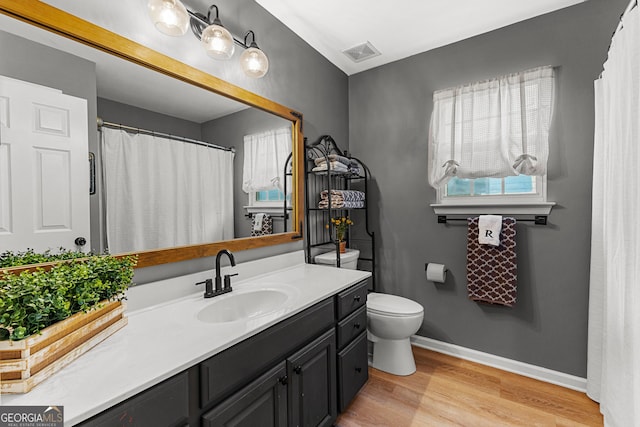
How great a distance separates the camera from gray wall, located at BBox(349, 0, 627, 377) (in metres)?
1.90

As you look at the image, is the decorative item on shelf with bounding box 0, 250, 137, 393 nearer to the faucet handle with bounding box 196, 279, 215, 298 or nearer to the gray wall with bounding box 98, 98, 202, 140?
the faucet handle with bounding box 196, 279, 215, 298

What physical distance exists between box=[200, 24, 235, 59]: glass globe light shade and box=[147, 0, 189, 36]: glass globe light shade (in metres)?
0.15

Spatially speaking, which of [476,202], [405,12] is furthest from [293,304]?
[405,12]

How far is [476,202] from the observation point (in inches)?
88.7

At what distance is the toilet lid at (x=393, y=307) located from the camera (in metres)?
2.00

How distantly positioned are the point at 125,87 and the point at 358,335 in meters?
1.74

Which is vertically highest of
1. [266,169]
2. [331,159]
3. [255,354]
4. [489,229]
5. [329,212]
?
[331,159]

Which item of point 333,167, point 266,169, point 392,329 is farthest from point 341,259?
point 266,169

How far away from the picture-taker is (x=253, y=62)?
167 centimetres

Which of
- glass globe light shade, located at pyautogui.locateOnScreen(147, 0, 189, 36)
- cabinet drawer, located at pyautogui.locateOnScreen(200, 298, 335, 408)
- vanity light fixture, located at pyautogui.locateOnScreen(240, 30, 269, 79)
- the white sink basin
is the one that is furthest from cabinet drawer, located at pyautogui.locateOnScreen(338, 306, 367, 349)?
glass globe light shade, located at pyautogui.locateOnScreen(147, 0, 189, 36)

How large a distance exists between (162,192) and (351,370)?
1.39 metres

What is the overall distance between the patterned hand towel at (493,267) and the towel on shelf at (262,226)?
1.49 metres

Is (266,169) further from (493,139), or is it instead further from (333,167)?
(493,139)
